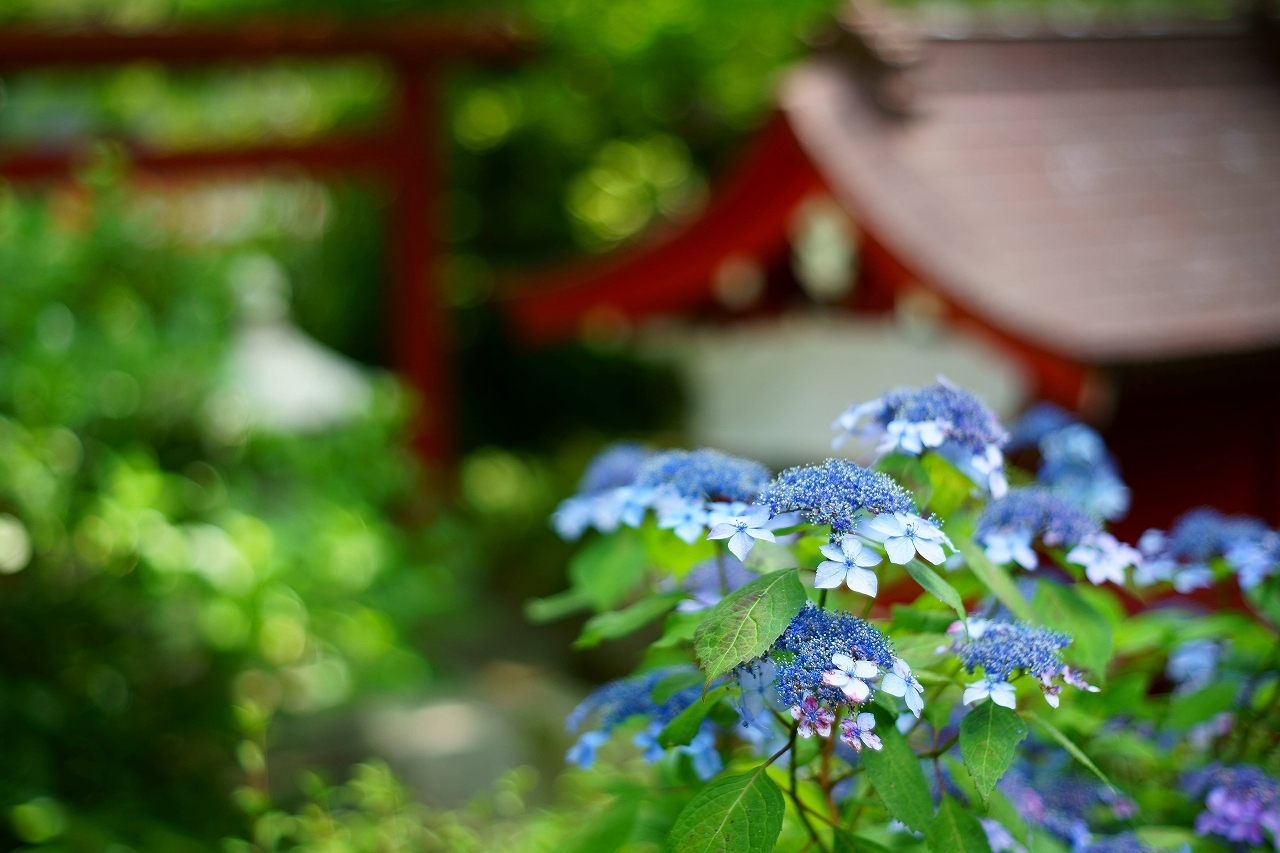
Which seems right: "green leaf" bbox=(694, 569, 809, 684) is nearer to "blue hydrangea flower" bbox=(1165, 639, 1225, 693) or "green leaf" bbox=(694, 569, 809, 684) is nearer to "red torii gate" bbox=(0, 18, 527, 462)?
"blue hydrangea flower" bbox=(1165, 639, 1225, 693)

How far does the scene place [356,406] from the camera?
370 centimetres

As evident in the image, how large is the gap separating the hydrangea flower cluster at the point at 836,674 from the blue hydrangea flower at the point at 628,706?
0.88 ft

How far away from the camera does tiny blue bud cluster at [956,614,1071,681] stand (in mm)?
1042

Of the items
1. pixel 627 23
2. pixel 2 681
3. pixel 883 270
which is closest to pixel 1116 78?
pixel 883 270

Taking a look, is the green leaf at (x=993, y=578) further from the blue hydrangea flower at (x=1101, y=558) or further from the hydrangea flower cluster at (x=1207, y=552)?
the hydrangea flower cluster at (x=1207, y=552)

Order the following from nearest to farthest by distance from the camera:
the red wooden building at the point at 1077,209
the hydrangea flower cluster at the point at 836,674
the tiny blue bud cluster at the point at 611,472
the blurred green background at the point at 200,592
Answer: the hydrangea flower cluster at the point at 836,674, the tiny blue bud cluster at the point at 611,472, the red wooden building at the point at 1077,209, the blurred green background at the point at 200,592

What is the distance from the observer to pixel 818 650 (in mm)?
976

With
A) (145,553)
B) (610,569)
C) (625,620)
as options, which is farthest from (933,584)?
(145,553)

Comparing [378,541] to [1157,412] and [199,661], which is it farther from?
[1157,412]

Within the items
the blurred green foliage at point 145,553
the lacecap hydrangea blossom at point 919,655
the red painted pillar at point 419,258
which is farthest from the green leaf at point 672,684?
the red painted pillar at point 419,258

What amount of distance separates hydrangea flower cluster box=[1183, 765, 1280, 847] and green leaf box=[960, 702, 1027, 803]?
48 cm

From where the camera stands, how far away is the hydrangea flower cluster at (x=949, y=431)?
3.85 feet

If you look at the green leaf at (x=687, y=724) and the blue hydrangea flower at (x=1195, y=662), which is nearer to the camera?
the green leaf at (x=687, y=724)

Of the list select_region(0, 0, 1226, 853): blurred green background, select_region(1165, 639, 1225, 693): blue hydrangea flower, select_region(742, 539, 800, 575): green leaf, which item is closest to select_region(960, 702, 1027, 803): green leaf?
select_region(742, 539, 800, 575): green leaf
